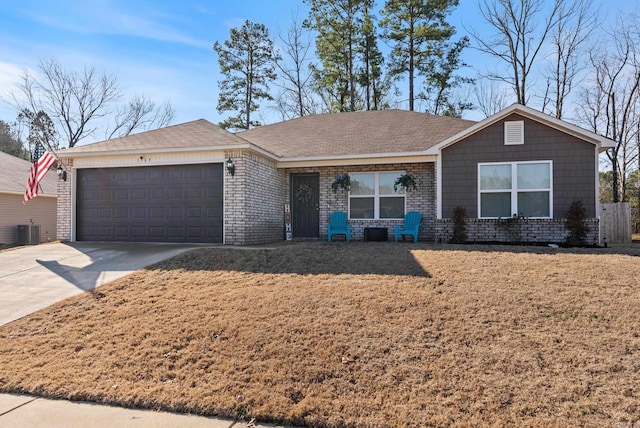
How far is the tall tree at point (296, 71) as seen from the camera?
993 inches

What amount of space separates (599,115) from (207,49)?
859 inches

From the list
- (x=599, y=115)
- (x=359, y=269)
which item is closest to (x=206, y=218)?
(x=359, y=269)

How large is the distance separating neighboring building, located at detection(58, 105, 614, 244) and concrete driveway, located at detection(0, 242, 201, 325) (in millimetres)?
1081

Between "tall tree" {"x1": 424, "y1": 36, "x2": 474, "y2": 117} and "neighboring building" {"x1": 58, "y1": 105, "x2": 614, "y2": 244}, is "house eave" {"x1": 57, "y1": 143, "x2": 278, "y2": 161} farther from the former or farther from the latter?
"tall tree" {"x1": 424, "y1": 36, "x2": 474, "y2": 117}

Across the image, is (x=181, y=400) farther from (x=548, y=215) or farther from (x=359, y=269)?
(x=548, y=215)

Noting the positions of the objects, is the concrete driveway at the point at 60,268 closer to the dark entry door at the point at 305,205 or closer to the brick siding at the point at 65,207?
the brick siding at the point at 65,207

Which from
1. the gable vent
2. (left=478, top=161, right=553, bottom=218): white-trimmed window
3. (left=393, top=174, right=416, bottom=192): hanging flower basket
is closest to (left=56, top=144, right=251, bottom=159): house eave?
(left=393, top=174, right=416, bottom=192): hanging flower basket

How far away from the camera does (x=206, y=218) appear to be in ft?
34.1

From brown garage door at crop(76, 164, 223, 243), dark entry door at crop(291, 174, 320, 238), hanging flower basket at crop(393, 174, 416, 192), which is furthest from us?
dark entry door at crop(291, 174, 320, 238)

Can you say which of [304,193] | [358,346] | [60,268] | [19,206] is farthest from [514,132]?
[19,206]

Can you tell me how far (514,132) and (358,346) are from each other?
8.29 meters

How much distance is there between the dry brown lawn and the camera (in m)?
3.19

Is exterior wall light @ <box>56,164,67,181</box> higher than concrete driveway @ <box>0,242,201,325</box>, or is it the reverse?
exterior wall light @ <box>56,164,67,181</box>

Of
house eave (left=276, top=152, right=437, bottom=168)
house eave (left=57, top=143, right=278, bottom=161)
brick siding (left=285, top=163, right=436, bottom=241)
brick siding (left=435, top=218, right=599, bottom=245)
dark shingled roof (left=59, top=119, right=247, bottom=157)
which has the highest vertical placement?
dark shingled roof (left=59, top=119, right=247, bottom=157)
